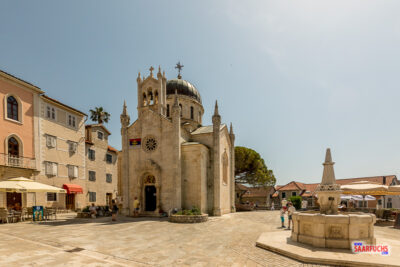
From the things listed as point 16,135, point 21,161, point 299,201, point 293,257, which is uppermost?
point 16,135

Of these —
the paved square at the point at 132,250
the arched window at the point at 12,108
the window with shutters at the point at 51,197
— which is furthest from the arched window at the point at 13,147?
the paved square at the point at 132,250

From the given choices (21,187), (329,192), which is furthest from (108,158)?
(329,192)

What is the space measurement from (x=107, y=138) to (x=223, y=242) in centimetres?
2942

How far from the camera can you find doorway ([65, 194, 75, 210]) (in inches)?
1100

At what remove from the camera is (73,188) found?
27.5 metres

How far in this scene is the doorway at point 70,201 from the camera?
27.9 meters

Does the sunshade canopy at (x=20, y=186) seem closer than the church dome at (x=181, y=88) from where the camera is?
Yes

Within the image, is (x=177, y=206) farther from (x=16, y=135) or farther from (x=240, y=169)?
(x=240, y=169)

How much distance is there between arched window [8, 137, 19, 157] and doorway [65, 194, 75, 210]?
27.4 ft

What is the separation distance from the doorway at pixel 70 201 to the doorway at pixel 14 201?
6.35 metres

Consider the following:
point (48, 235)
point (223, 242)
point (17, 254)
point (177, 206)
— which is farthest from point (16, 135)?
point (223, 242)

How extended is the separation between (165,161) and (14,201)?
46.1 ft

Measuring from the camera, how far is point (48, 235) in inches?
468

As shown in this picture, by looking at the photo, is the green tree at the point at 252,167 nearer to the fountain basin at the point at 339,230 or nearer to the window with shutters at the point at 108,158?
the window with shutters at the point at 108,158
